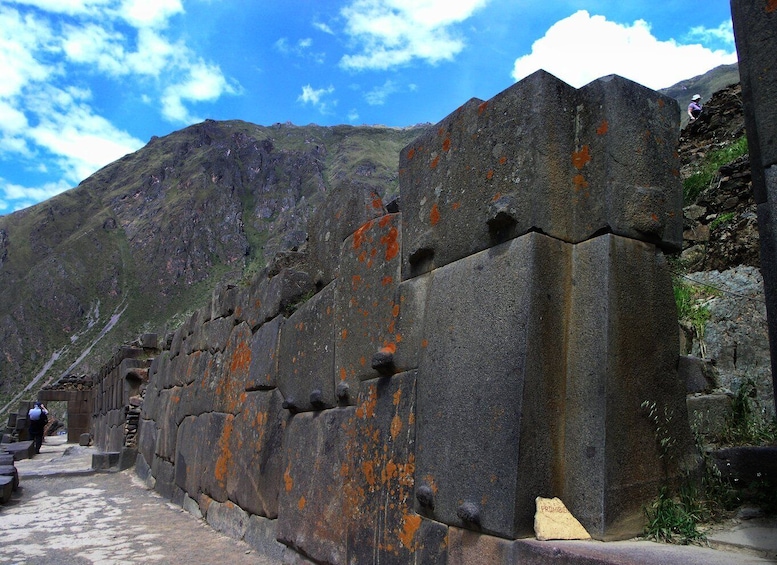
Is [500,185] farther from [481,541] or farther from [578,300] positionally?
[481,541]

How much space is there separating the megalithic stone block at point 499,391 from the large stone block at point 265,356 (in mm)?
2266

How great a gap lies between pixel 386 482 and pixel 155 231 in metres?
97.8

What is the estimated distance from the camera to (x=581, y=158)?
2455 millimetres

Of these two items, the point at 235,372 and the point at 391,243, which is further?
the point at 235,372

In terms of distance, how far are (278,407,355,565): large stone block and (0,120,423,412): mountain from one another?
61082 millimetres

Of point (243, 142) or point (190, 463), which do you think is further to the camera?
point (243, 142)

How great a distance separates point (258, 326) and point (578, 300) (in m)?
3.48

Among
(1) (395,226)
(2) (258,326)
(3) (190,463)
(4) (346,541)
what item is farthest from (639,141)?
(3) (190,463)

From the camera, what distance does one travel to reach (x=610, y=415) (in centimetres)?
214

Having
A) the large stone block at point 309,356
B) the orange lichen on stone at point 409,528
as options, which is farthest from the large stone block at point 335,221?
the orange lichen on stone at point 409,528

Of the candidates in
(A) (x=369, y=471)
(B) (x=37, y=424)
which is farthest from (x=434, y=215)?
(B) (x=37, y=424)

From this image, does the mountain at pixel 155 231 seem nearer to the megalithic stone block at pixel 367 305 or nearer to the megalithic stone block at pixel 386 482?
the megalithic stone block at pixel 367 305

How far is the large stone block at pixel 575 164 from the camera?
2.36 m

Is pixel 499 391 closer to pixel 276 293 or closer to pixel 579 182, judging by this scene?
pixel 579 182
